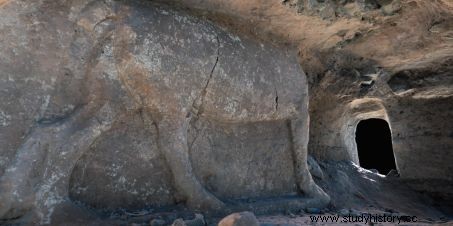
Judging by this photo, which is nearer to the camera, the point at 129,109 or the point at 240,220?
the point at 240,220

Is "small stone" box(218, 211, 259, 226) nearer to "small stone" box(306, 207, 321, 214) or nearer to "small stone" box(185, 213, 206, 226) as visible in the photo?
"small stone" box(185, 213, 206, 226)

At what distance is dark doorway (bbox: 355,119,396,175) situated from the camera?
352 inches

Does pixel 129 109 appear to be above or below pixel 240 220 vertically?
above

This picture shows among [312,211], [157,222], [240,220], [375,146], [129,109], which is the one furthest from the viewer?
[375,146]

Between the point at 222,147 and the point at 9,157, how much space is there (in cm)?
138

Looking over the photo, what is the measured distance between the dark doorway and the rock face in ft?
21.9

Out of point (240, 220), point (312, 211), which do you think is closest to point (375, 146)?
point (312, 211)

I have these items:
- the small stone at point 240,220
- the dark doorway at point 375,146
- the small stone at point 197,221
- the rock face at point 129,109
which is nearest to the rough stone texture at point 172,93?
the rock face at point 129,109

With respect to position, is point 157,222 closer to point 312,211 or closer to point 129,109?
point 129,109

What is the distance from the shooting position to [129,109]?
2383 mm

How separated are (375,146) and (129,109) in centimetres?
802

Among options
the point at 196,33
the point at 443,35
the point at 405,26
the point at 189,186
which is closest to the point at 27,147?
the point at 189,186

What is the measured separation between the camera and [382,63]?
14.3 feet

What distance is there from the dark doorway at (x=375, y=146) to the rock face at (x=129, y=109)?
666cm
